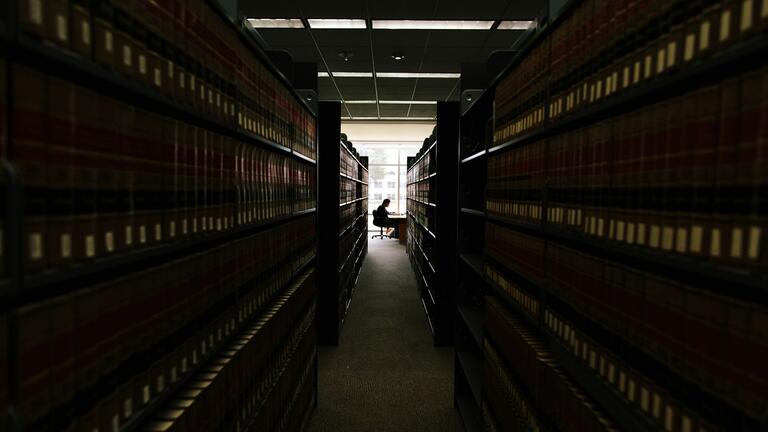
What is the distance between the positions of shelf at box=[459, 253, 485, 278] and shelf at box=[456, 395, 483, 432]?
776 mm

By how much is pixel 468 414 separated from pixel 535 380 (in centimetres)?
124

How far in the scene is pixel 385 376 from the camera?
3.24m

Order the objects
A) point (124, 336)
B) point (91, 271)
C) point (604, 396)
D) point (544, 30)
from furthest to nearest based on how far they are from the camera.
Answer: point (544, 30) < point (604, 396) < point (124, 336) < point (91, 271)

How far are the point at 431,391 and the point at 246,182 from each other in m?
2.14

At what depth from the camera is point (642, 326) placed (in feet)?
3.06

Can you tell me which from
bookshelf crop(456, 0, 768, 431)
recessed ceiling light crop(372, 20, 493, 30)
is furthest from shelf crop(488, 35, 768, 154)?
recessed ceiling light crop(372, 20, 493, 30)

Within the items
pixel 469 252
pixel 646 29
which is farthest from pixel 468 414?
pixel 646 29

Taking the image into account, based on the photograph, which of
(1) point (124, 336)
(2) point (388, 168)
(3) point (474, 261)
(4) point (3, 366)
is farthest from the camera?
(2) point (388, 168)

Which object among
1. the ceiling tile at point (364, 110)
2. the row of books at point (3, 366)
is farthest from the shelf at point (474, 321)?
the ceiling tile at point (364, 110)

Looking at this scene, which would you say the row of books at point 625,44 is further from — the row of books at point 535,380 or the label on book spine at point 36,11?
the label on book spine at point 36,11

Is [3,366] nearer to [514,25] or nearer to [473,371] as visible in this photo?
[473,371]

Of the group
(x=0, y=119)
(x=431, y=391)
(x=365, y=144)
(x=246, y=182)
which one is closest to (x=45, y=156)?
(x=0, y=119)

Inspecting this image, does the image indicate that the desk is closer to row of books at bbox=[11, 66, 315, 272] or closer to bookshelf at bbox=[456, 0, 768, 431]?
bookshelf at bbox=[456, 0, 768, 431]

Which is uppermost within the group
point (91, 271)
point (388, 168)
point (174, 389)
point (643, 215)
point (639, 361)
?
point (388, 168)
